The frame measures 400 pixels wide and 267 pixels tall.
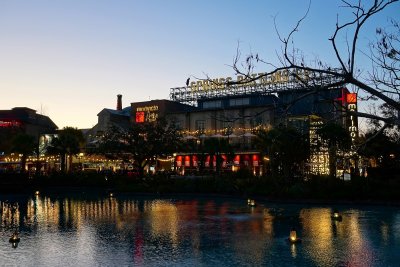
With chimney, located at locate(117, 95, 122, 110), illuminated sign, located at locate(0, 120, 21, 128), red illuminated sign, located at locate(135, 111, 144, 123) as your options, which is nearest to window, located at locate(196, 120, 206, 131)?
red illuminated sign, located at locate(135, 111, 144, 123)

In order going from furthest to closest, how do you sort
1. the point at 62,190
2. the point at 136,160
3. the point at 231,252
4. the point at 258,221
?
the point at 136,160, the point at 62,190, the point at 258,221, the point at 231,252

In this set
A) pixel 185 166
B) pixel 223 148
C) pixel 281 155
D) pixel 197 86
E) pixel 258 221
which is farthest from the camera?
pixel 197 86

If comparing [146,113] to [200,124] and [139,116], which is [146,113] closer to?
[139,116]

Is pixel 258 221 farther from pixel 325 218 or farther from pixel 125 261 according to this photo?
pixel 125 261

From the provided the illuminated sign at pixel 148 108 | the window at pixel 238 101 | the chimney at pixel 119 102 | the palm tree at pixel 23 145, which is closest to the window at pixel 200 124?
the illuminated sign at pixel 148 108

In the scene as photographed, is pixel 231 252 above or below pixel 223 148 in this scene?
below

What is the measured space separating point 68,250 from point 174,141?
38096 millimetres

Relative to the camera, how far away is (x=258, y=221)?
66.0 ft

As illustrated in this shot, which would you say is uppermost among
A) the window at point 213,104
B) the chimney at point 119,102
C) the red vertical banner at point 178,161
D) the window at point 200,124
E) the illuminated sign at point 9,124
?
the chimney at point 119,102

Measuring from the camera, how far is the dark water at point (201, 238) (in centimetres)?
1187

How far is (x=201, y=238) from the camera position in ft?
50.6

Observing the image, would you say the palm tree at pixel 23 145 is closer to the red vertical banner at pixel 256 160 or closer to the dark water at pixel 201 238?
the red vertical banner at pixel 256 160

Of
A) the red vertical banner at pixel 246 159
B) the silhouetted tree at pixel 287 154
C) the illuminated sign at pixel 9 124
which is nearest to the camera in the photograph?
the silhouetted tree at pixel 287 154

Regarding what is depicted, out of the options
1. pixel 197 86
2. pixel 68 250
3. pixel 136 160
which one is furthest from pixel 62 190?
pixel 197 86
